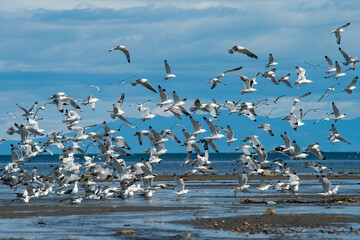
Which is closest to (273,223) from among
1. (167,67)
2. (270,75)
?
(167,67)

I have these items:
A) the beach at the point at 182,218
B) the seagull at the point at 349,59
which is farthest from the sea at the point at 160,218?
the seagull at the point at 349,59

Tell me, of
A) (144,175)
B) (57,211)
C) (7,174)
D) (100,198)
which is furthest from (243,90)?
(7,174)

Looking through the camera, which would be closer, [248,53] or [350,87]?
[248,53]

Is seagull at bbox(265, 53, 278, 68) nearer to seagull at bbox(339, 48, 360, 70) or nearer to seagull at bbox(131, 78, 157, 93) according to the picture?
seagull at bbox(339, 48, 360, 70)

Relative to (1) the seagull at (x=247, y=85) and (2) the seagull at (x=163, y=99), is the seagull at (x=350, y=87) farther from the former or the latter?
(2) the seagull at (x=163, y=99)

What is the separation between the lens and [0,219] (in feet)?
87.7

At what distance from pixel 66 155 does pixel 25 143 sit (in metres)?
4.08

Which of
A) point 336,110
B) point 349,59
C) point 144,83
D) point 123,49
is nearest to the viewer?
point 144,83

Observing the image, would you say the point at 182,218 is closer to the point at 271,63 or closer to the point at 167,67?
the point at 167,67

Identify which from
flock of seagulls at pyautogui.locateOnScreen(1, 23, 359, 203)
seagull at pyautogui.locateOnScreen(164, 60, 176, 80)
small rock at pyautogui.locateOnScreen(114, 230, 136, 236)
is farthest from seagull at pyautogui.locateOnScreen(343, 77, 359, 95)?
small rock at pyautogui.locateOnScreen(114, 230, 136, 236)

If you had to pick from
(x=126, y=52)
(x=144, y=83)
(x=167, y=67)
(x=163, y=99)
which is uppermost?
(x=126, y=52)

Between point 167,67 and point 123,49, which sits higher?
point 123,49

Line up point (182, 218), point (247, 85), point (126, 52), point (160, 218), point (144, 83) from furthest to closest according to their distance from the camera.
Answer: point (247, 85)
point (126, 52)
point (144, 83)
point (160, 218)
point (182, 218)

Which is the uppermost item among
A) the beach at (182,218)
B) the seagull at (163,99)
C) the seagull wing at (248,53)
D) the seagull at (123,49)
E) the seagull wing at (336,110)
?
the seagull at (123,49)
